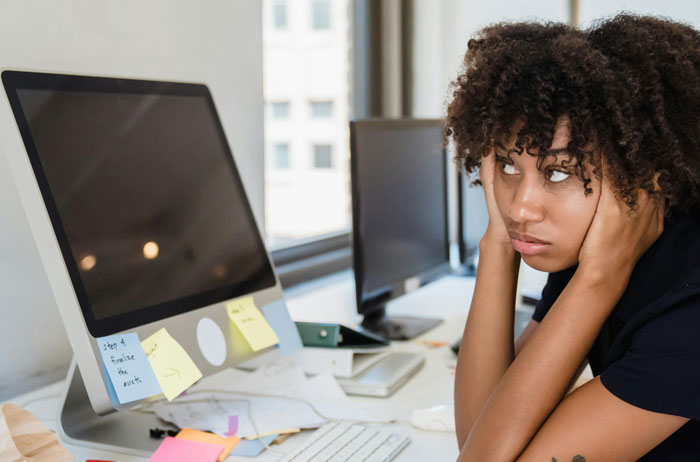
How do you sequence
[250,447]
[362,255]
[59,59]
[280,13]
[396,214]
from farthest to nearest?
[280,13], [396,214], [362,255], [59,59], [250,447]

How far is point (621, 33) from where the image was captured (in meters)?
0.85

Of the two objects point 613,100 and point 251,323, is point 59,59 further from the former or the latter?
point 613,100

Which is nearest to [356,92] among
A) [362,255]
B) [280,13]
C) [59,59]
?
[280,13]

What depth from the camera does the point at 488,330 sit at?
1.03 m

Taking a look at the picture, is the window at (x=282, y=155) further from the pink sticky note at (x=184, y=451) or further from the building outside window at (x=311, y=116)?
the pink sticky note at (x=184, y=451)

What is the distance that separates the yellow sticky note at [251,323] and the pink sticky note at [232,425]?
0.34ft

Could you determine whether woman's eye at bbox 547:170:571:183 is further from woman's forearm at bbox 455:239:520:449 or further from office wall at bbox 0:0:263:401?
office wall at bbox 0:0:263:401

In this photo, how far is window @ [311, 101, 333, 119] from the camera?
2.56m

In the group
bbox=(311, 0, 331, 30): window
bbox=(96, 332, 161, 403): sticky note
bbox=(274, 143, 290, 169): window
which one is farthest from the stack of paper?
bbox=(311, 0, 331, 30): window

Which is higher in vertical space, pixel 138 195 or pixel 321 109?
pixel 138 195

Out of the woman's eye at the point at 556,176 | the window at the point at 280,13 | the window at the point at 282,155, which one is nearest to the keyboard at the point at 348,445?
the woman's eye at the point at 556,176

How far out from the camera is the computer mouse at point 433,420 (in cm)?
104

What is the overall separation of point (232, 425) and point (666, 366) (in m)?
0.58

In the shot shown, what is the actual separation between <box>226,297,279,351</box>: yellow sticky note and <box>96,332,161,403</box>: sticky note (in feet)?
0.60
